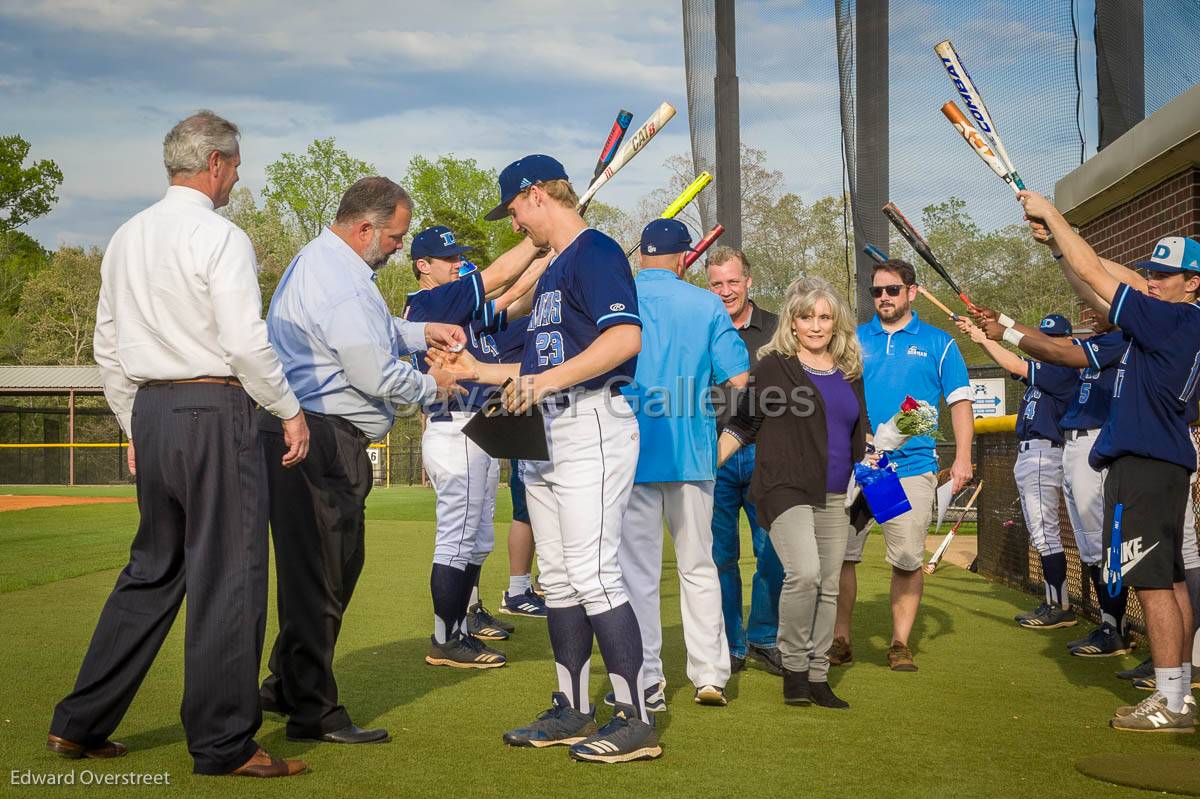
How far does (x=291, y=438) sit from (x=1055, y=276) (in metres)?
9.17

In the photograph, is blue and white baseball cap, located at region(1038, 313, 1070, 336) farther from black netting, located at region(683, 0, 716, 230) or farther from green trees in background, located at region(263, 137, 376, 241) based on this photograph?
green trees in background, located at region(263, 137, 376, 241)

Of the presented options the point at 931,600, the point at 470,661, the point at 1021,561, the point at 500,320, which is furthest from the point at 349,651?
the point at 1021,561

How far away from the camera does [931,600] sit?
8.79m

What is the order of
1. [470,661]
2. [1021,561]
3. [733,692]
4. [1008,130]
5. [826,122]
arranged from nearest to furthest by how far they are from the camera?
[733,692] < [470,661] < [1008,130] < [1021,561] < [826,122]

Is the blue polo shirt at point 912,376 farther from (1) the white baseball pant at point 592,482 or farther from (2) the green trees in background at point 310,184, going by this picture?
(2) the green trees in background at point 310,184

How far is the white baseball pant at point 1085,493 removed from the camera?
22.6 ft

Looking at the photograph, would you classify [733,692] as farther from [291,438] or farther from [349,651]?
[291,438]

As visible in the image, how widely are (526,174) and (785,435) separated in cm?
193

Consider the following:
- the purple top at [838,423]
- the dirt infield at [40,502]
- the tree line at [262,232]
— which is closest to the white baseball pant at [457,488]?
the purple top at [838,423]

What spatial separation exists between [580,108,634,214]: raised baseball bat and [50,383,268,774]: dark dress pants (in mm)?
2925

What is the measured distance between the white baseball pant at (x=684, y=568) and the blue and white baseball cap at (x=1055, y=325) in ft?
13.8

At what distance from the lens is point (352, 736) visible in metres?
4.32

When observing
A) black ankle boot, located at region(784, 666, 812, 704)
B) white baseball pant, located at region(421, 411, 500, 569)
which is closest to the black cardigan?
black ankle boot, located at region(784, 666, 812, 704)

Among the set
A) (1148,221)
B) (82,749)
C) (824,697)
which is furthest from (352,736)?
(1148,221)
